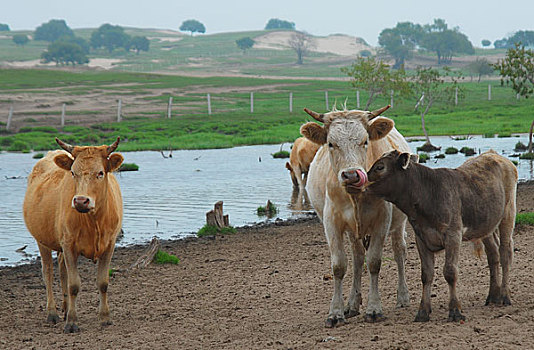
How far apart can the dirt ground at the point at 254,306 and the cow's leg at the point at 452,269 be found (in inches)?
5.6

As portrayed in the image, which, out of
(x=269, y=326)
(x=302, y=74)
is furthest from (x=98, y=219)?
(x=302, y=74)

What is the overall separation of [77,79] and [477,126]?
47366mm

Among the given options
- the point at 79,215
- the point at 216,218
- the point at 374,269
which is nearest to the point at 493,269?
the point at 374,269

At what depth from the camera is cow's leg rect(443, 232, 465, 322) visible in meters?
6.72

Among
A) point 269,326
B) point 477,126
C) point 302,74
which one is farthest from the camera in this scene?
point 302,74

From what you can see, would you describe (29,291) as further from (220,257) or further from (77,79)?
(77,79)

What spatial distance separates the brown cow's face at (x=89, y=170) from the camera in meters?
7.68

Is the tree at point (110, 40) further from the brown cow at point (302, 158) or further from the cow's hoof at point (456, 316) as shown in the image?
the cow's hoof at point (456, 316)

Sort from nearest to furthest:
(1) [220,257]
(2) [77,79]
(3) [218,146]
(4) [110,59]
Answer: (1) [220,257], (3) [218,146], (2) [77,79], (4) [110,59]

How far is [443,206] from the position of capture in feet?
22.6

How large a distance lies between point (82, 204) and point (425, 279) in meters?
3.58

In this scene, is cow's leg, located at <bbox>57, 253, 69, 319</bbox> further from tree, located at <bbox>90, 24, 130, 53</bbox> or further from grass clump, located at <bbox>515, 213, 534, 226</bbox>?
tree, located at <bbox>90, 24, 130, 53</bbox>

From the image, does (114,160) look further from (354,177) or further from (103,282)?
(354,177)

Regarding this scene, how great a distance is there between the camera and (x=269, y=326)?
7531 mm
